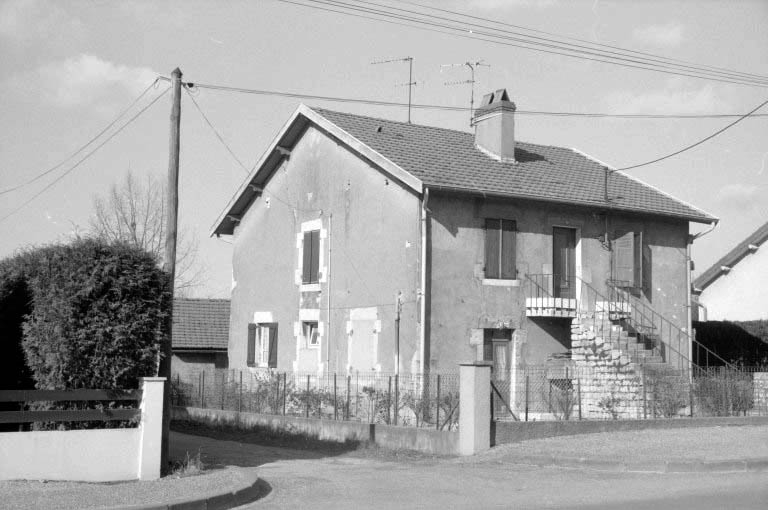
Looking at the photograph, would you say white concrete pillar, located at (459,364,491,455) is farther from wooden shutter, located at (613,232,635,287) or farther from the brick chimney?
the brick chimney

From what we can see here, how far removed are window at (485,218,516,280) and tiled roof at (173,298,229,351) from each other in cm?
1358

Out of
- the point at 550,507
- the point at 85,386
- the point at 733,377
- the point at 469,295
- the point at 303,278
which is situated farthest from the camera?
the point at 303,278

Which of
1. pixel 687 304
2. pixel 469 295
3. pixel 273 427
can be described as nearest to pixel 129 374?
pixel 273 427

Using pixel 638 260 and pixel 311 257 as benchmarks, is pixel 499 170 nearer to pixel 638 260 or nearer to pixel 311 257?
pixel 638 260

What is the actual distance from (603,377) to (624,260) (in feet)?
14.5

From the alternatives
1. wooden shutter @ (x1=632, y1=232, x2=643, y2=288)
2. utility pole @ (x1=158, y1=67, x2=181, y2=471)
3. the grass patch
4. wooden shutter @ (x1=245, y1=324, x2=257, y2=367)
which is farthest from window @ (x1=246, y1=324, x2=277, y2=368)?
utility pole @ (x1=158, y1=67, x2=181, y2=471)

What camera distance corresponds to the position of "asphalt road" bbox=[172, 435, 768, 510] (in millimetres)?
11828

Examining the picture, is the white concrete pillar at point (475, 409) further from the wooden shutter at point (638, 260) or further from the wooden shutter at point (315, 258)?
the wooden shutter at point (638, 260)

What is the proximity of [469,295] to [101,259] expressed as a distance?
40.4ft

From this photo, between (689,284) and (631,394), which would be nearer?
(631,394)

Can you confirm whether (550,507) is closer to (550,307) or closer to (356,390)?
(356,390)

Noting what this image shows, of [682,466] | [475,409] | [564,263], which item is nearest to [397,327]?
[564,263]

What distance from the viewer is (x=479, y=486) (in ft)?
45.0

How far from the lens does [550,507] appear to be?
11.4 metres
